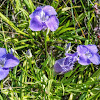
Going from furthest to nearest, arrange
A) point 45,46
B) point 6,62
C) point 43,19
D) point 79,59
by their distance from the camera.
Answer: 1. point 45,46
2. point 43,19
3. point 79,59
4. point 6,62

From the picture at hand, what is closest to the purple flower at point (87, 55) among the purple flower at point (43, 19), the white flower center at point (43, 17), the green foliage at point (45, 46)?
the green foliage at point (45, 46)

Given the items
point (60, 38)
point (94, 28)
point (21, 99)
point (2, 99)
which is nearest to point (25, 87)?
point (21, 99)

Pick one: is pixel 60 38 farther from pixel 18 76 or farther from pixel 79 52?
pixel 18 76

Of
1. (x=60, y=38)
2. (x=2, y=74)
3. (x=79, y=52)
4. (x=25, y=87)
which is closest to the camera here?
(x=2, y=74)

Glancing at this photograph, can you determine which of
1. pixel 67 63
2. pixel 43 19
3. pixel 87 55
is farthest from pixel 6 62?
pixel 87 55

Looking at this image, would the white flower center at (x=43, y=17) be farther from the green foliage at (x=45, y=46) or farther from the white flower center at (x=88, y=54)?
the white flower center at (x=88, y=54)

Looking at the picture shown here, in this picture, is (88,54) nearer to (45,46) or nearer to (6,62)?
(45,46)

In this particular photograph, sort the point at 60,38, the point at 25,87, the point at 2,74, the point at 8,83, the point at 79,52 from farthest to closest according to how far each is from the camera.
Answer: the point at 60,38 → the point at 8,83 → the point at 25,87 → the point at 79,52 → the point at 2,74
